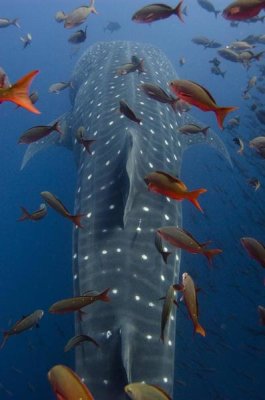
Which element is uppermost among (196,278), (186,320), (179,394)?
(196,278)

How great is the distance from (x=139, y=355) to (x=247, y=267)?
6599 millimetres

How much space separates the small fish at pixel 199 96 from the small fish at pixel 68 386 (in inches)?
88.9

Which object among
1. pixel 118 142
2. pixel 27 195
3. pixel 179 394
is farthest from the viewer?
pixel 27 195

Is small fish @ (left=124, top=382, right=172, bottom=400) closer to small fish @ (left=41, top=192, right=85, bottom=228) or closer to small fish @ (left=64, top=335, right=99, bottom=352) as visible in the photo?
small fish @ (left=64, top=335, right=99, bottom=352)

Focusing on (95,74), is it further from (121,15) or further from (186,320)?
(121,15)

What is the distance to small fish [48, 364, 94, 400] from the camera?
7.00 feet

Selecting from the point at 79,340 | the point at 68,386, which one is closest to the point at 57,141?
the point at 79,340

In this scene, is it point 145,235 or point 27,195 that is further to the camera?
point 27,195

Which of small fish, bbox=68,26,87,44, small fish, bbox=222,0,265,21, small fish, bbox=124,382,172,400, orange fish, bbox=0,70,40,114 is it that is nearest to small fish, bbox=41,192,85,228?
small fish, bbox=124,382,172,400

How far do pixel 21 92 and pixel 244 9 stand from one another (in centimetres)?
271

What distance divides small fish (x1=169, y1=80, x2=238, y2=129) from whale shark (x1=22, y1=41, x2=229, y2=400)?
6.04 ft

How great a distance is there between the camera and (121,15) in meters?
41.6

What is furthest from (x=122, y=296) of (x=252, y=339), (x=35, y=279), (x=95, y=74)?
(x=35, y=279)

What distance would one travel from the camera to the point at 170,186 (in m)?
3.53
